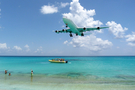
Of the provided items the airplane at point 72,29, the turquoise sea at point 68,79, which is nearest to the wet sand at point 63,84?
the turquoise sea at point 68,79

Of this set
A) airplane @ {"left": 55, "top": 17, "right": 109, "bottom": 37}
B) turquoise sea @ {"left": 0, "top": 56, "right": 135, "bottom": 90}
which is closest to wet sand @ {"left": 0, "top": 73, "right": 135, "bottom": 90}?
turquoise sea @ {"left": 0, "top": 56, "right": 135, "bottom": 90}

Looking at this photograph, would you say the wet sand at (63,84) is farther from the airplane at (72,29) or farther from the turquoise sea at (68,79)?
the airplane at (72,29)

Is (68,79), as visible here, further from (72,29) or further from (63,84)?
(72,29)

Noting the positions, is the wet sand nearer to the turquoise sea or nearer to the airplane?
the turquoise sea

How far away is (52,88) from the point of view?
1878cm

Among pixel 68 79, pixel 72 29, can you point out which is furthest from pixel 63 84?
pixel 72 29

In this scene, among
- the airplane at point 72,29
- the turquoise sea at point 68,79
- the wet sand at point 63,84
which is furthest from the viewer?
the airplane at point 72,29

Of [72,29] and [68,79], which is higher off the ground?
[72,29]

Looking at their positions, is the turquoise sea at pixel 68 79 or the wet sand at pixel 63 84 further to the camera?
the turquoise sea at pixel 68 79

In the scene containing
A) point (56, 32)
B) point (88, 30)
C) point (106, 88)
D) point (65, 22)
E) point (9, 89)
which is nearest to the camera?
point (9, 89)

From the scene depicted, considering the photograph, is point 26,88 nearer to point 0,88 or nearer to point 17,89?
point 17,89

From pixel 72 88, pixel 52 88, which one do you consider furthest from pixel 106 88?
A: pixel 52 88

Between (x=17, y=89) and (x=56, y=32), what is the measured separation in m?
22.0

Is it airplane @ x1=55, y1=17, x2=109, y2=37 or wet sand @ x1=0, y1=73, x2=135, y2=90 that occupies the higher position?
airplane @ x1=55, y1=17, x2=109, y2=37
